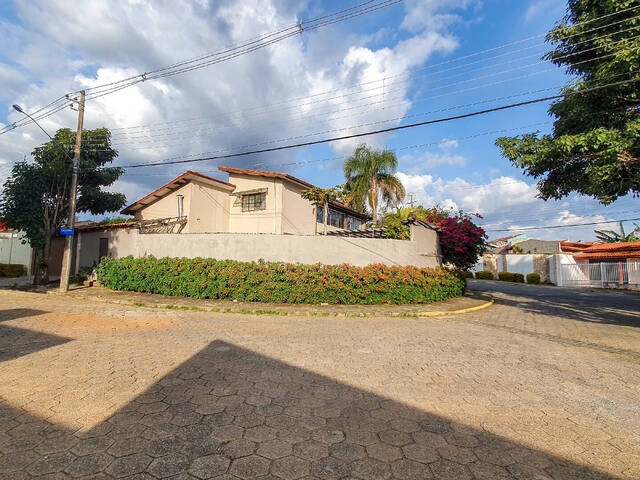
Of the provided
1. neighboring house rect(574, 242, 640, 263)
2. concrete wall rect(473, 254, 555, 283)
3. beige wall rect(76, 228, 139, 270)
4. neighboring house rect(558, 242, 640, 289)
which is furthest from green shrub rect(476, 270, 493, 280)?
beige wall rect(76, 228, 139, 270)

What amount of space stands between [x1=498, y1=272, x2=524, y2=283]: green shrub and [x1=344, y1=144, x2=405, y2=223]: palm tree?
569 inches

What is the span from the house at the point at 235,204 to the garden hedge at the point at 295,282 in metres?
6.08

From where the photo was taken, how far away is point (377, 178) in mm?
22109

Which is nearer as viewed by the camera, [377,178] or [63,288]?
[63,288]

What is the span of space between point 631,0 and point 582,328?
785 cm

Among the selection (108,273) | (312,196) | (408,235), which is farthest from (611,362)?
(108,273)

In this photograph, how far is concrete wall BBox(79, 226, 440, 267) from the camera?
1082 cm

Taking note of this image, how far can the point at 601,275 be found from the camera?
72.7ft

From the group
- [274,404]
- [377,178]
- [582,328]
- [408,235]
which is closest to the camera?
[274,404]

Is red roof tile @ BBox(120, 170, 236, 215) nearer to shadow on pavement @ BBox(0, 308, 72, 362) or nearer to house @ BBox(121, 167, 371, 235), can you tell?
house @ BBox(121, 167, 371, 235)

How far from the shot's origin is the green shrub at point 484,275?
30094 mm

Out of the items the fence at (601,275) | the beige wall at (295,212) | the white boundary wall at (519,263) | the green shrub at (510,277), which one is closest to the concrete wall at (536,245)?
the white boundary wall at (519,263)

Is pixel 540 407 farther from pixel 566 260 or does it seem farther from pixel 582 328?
pixel 566 260

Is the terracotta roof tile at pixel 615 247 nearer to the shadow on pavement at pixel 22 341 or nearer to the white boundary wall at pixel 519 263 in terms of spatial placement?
the white boundary wall at pixel 519 263
